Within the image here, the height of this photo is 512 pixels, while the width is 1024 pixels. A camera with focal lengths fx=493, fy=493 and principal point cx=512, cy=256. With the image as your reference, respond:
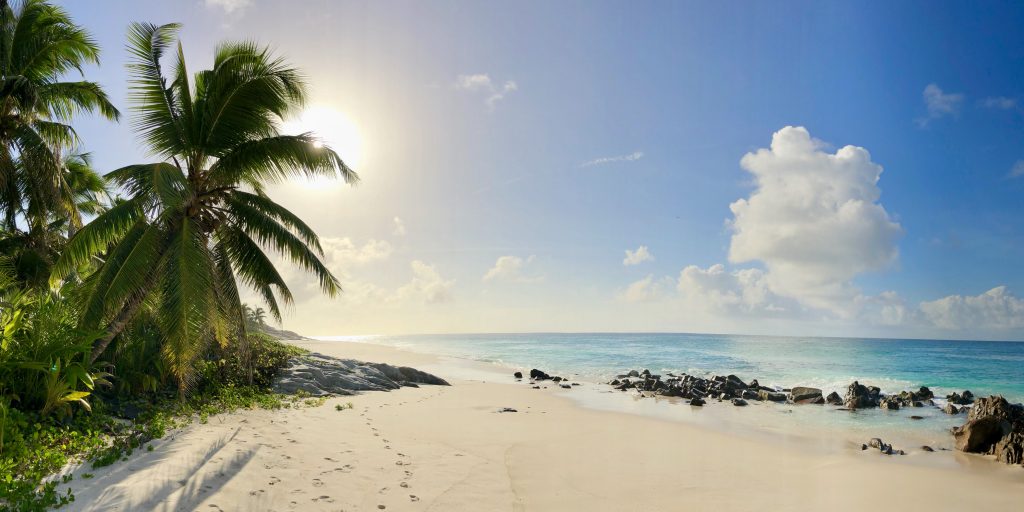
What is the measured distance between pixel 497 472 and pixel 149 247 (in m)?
8.62

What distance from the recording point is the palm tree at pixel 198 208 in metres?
10.1

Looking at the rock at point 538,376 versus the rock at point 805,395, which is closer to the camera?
the rock at point 805,395

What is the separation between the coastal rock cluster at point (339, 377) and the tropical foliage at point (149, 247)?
2.98 ft

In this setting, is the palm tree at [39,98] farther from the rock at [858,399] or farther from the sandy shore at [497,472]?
the rock at [858,399]

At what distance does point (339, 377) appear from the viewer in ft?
56.2

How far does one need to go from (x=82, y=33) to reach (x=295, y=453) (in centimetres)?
1469

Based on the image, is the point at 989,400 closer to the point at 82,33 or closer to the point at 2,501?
the point at 2,501

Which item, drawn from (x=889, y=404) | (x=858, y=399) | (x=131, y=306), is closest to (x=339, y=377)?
(x=131, y=306)

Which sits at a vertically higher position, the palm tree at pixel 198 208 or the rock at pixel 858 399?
the palm tree at pixel 198 208

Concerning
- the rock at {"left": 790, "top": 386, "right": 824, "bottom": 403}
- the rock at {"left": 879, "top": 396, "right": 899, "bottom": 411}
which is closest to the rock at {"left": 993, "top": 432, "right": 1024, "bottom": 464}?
the rock at {"left": 879, "top": 396, "right": 899, "bottom": 411}

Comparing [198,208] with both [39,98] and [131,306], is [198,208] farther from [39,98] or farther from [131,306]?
[39,98]

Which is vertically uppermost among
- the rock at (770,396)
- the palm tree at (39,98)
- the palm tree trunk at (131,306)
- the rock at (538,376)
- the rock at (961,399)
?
the palm tree at (39,98)

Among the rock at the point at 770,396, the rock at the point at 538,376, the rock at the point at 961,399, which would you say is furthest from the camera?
the rock at the point at 538,376

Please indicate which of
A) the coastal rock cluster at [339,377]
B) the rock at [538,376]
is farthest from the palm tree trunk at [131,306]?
the rock at [538,376]
